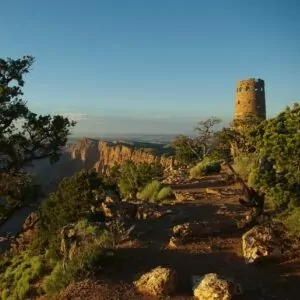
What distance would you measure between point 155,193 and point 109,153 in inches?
2783

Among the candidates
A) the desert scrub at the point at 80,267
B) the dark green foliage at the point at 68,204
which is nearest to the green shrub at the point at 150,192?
the dark green foliage at the point at 68,204

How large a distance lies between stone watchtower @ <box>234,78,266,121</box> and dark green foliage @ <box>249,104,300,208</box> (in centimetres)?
3115

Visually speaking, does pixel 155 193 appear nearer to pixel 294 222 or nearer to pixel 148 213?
pixel 148 213

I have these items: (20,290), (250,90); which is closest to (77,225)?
(20,290)

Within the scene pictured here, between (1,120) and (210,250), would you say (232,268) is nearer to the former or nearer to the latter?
(210,250)

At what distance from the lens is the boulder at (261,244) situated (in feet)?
34.4

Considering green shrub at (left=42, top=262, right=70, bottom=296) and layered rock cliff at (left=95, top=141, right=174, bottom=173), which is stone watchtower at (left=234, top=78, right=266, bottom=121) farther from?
green shrub at (left=42, top=262, right=70, bottom=296)

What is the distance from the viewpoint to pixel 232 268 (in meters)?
10.3

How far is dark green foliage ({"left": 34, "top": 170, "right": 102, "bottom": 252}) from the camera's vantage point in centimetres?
1579

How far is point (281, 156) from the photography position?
11.3 metres

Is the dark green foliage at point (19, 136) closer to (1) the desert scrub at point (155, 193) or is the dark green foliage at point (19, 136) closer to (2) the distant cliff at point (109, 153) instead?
(1) the desert scrub at point (155, 193)

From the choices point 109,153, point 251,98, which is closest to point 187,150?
point 251,98

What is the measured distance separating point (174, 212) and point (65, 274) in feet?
19.2

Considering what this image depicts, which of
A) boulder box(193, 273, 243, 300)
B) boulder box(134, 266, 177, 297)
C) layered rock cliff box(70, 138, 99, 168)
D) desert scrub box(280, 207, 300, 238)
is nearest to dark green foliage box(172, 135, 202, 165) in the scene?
desert scrub box(280, 207, 300, 238)
